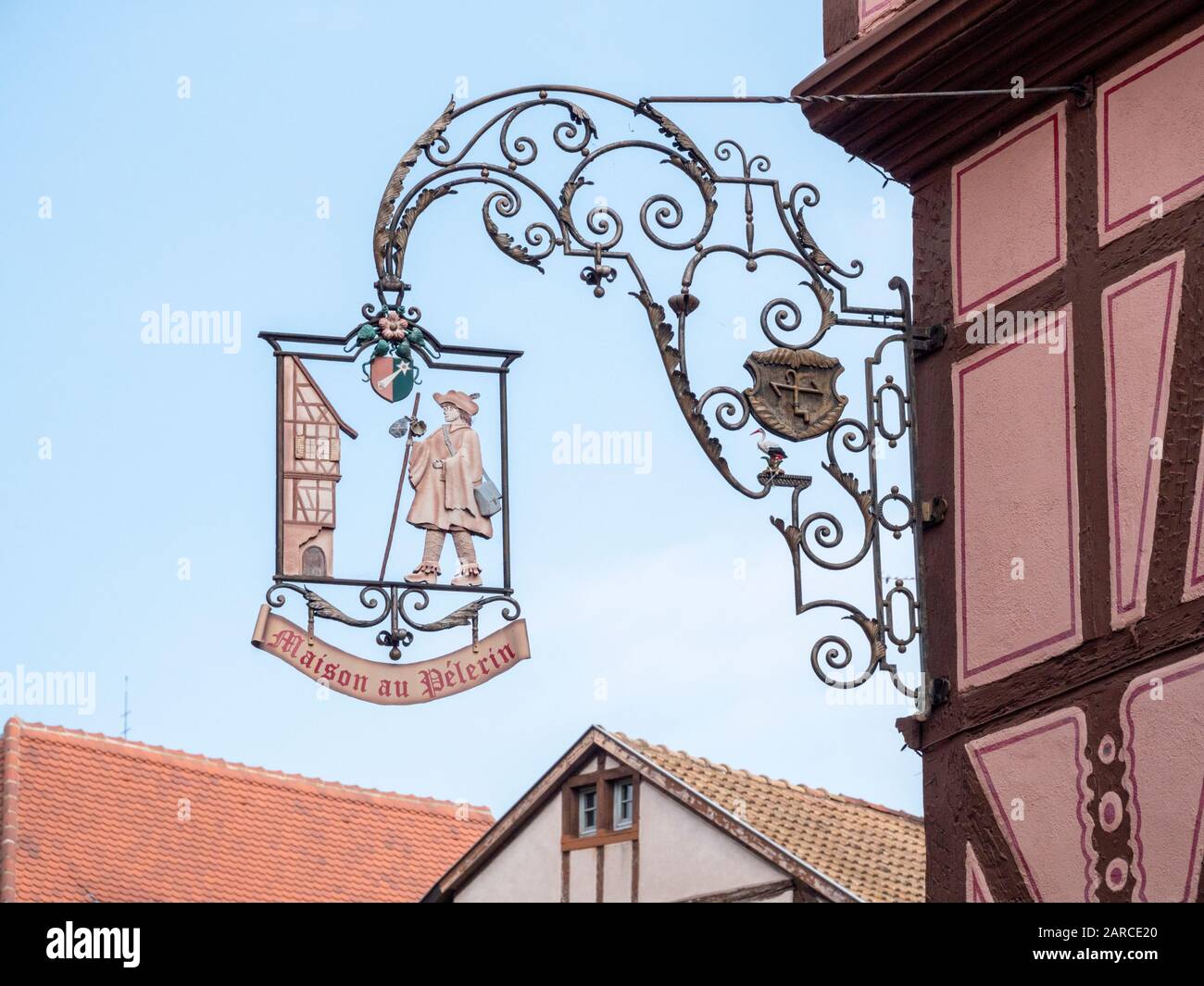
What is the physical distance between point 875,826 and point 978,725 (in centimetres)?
1030

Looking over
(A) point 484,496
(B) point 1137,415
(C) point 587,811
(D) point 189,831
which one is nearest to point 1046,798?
(B) point 1137,415

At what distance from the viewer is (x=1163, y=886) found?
7891 millimetres

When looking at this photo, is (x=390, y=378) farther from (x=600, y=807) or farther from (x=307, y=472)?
(x=600, y=807)

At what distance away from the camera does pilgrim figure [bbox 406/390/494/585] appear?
809 cm

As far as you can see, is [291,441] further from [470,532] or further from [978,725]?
[978,725]

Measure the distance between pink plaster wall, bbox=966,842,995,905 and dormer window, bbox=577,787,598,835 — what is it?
34.5ft

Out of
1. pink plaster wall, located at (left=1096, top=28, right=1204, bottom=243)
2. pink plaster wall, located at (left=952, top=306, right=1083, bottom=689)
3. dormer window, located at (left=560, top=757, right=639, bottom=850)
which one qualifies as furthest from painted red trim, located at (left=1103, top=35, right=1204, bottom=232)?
dormer window, located at (left=560, top=757, right=639, bottom=850)

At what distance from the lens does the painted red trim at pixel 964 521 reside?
850 cm

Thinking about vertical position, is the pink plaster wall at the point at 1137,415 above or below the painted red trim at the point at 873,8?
below

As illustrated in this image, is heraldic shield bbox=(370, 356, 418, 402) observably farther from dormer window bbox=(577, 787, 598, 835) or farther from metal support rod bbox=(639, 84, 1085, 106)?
dormer window bbox=(577, 787, 598, 835)

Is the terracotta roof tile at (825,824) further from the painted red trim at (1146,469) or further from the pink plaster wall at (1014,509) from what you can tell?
the painted red trim at (1146,469)

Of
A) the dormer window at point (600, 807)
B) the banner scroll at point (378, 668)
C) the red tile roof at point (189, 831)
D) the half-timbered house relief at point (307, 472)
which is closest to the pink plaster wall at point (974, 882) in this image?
the banner scroll at point (378, 668)

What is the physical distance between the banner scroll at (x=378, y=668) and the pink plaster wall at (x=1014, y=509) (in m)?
1.94
